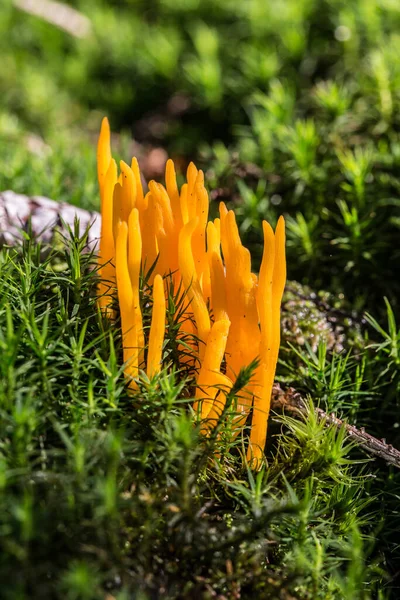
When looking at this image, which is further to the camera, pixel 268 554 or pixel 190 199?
pixel 190 199

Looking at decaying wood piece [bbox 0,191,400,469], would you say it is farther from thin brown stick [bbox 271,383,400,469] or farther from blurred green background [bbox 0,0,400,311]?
blurred green background [bbox 0,0,400,311]

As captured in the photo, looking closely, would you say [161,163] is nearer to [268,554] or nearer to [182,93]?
[182,93]

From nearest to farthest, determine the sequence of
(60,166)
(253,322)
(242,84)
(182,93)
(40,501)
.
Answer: (40,501), (253,322), (60,166), (242,84), (182,93)

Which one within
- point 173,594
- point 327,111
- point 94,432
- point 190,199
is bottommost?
point 173,594

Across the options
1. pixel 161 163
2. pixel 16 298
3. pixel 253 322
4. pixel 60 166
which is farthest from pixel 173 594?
pixel 161 163

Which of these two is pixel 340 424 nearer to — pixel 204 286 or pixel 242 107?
pixel 204 286

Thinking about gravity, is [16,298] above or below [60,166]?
below

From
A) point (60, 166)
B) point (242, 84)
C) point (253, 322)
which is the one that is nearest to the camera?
point (253, 322)

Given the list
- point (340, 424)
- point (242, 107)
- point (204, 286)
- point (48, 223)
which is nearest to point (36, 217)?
point (48, 223)
